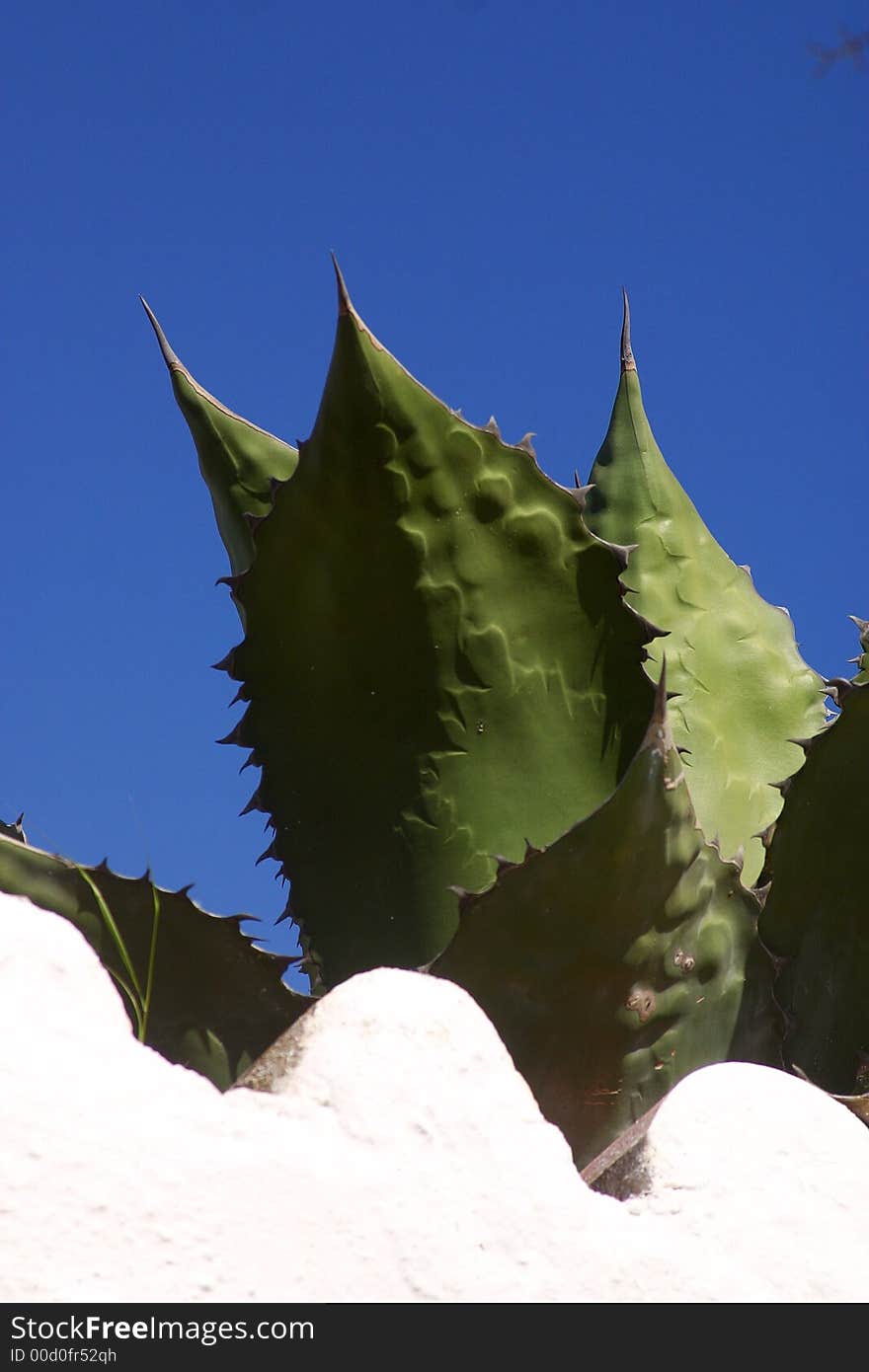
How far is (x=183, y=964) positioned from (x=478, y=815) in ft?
0.89

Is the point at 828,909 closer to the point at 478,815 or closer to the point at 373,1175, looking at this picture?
the point at 478,815

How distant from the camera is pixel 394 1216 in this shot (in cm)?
72

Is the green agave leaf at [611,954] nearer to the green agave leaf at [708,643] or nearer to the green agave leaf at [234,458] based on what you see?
the green agave leaf at [708,643]

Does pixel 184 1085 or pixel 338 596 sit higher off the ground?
pixel 338 596

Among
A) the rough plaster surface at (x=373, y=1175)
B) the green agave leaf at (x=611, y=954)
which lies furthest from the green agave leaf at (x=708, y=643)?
the rough plaster surface at (x=373, y=1175)

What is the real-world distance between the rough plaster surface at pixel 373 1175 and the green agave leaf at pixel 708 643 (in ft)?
2.33

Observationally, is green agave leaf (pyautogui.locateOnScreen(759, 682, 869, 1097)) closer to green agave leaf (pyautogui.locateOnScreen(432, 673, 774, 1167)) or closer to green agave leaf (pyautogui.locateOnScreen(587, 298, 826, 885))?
green agave leaf (pyautogui.locateOnScreen(432, 673, 774, 1167))

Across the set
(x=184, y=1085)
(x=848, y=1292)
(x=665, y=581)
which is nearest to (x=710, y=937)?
(x=848, y=1292)

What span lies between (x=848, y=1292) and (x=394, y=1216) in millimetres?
231

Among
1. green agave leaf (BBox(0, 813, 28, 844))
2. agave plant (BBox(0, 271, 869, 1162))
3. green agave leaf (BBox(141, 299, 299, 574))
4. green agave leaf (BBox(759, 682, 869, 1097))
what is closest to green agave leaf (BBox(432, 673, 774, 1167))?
agave plant (BBox(0, 271, 869, 1162))

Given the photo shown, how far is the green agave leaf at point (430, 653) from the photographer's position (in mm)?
1211

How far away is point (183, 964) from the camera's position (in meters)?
1.12

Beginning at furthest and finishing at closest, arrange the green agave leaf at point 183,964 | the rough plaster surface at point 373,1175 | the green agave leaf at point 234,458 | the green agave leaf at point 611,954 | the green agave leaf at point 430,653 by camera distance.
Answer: the green agave leaf at point 234,458
the green agave leaf at point 430,653
the green agave leaf at point 183,964
the green agave leaf at point 611,954
the rough plaster surface at point 373,1175
